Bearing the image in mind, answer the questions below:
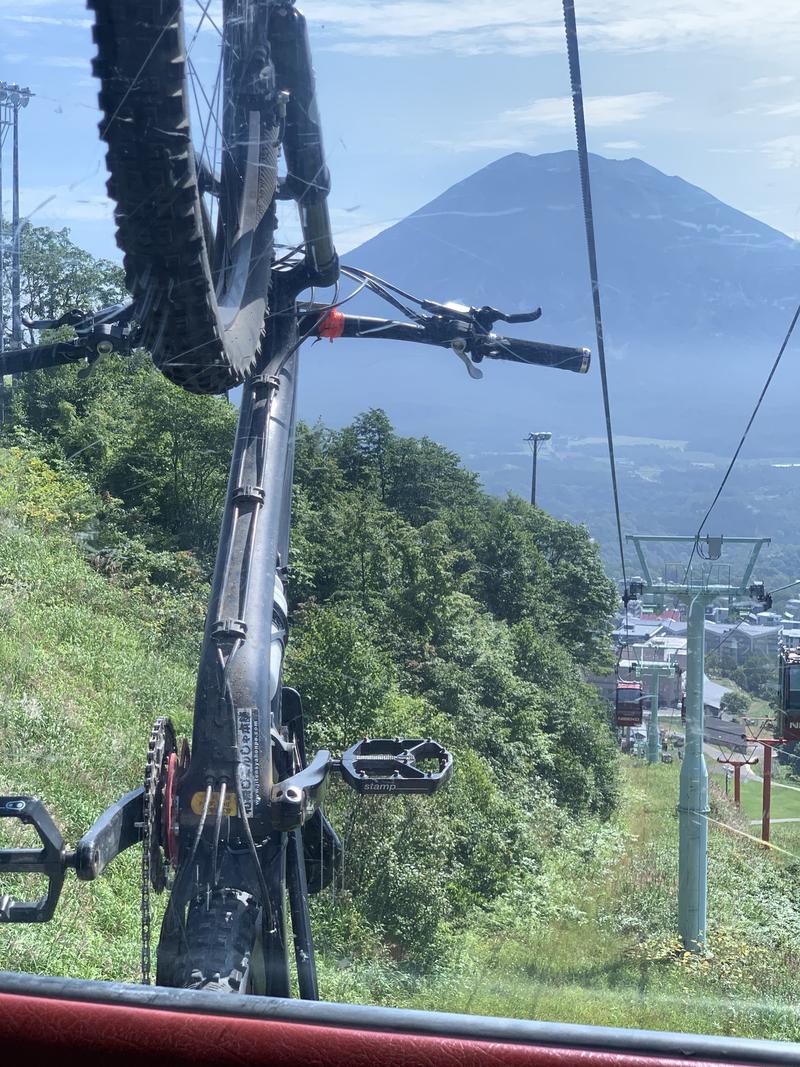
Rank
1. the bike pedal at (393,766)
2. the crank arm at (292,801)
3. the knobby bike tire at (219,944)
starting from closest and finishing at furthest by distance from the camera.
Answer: the knobby bike tire at (219,944) → the crank arm at (292,801) → the bike pedal at (393,766)

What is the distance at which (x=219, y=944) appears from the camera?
4.99 feet

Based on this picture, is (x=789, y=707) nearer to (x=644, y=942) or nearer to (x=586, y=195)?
(x=644, y=942)

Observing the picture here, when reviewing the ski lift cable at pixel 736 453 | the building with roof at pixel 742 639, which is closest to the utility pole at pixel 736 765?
the building with roof at pixel 742 639

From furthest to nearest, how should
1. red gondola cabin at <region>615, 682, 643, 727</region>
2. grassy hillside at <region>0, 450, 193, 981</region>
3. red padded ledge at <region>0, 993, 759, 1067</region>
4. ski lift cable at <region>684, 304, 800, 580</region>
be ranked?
1. red gondola cabin at <region>615, 682, 643, 727</region>
2. grassy hillside at <region>0, 450, 193, 981</region>
3. ski lift cable at <region>684, 304, 800, 580</region>
4. red padded ledge at <region>0, 993, 759, 1067</region>

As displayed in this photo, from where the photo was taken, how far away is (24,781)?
8.19 ft

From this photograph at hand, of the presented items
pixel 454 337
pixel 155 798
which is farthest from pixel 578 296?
pixel 155 798

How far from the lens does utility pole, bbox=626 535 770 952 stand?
1977 millimetres

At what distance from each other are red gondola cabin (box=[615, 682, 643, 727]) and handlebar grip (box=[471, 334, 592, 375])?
778 millimetres

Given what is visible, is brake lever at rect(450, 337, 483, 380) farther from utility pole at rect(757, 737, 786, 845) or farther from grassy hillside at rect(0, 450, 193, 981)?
utility pole at rect(757, 737, 786, 845)

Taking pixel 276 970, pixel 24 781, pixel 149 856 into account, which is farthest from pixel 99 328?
pixel 24 781

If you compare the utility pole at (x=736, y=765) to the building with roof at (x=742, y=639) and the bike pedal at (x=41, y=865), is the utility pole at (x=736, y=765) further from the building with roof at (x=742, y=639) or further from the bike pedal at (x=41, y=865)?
the bike pedal at (x=41, y=865)

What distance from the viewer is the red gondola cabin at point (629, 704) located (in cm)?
235

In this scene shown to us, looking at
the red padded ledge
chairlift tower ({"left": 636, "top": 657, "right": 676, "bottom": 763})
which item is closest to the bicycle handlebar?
chairlift tower ({"left": 636, "top": 657, "right": 676, "bottom": 763})

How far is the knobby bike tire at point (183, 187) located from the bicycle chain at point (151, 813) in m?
0.56
